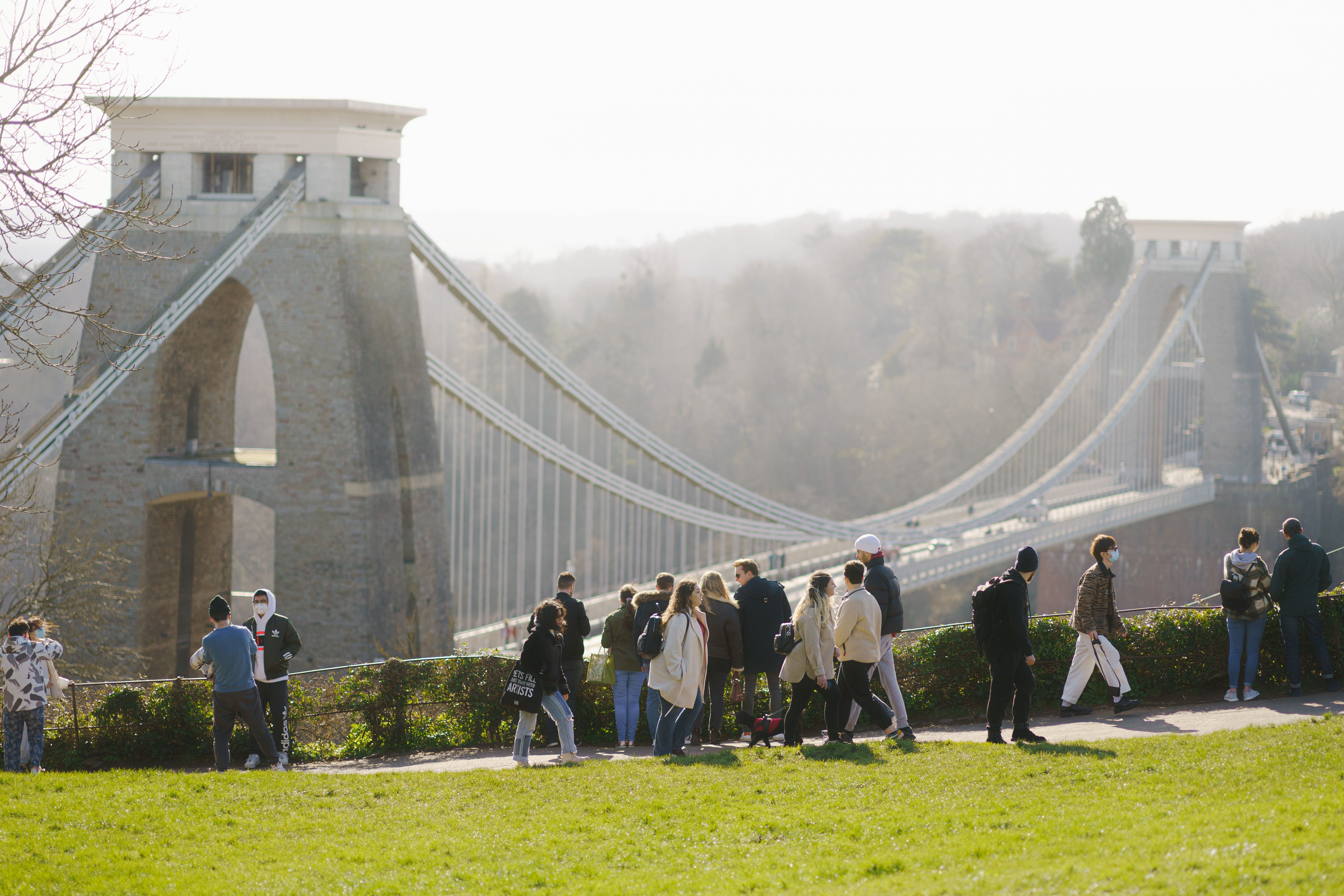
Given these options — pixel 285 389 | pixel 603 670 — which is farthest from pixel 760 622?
pixel 285 389

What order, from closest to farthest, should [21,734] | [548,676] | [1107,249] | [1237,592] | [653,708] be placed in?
[548,676] → [21,734] → [653,708] → [1237,592] → [1107,249]

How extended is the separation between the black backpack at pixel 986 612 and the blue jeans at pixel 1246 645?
1.83m

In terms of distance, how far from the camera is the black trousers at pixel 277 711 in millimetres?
6465

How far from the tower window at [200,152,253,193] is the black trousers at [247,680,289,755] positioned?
7803mm

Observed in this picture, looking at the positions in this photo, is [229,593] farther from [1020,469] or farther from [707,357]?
[707,357]

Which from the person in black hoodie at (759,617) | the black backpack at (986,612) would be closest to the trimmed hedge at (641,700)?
the person in black hoodie at (759,617)

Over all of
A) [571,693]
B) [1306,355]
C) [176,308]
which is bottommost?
[571,693]

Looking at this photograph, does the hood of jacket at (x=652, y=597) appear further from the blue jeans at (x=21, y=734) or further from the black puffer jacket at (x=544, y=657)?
the blue jeans at (x=21, y=734)

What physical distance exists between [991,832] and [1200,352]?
3367 centimetres

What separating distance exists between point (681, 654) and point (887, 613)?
1.05m

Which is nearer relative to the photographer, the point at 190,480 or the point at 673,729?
the point at 673,729

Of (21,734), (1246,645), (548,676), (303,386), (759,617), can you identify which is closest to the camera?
(548,676)

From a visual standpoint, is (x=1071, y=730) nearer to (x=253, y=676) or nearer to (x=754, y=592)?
(x=754, y=592)

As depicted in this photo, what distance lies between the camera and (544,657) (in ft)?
19.9
